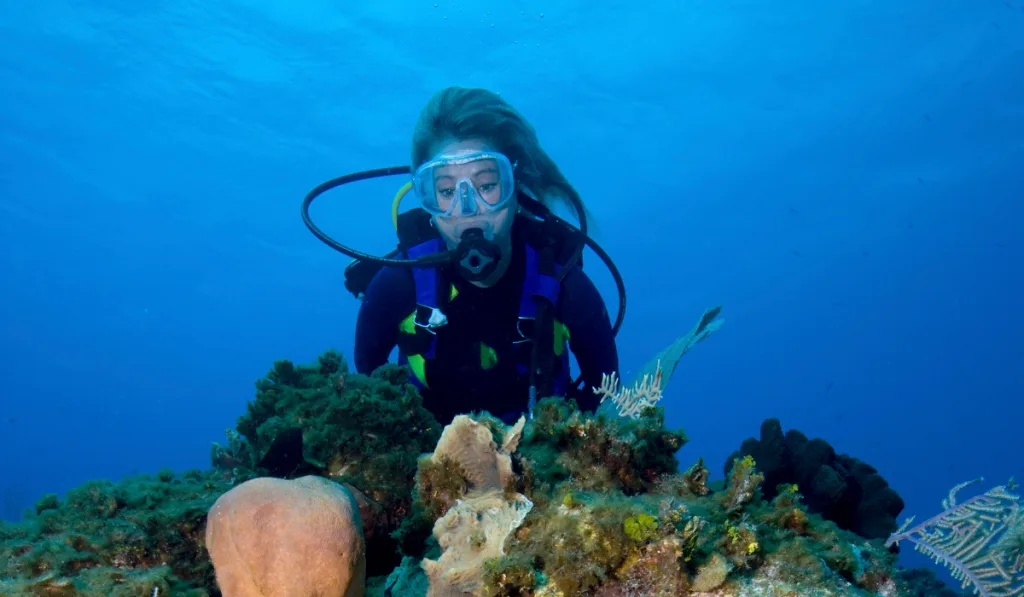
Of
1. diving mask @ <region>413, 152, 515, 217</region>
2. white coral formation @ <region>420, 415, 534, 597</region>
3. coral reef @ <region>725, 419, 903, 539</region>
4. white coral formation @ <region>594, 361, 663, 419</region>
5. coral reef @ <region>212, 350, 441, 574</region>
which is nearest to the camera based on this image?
white coral formation @ <region>420, 415, 534, 597</region>

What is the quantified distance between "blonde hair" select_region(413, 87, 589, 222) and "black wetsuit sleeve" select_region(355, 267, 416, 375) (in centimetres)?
127

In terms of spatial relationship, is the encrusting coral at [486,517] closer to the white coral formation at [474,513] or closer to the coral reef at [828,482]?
the white coral formation at [474,513]

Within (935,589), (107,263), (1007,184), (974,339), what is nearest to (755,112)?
(1007,184)

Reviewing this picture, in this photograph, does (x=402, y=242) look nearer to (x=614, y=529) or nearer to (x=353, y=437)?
(x=353, y=437)

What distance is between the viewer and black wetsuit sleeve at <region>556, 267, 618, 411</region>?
5309 millimetres

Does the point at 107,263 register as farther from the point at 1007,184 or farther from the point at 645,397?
the point at 1007,184

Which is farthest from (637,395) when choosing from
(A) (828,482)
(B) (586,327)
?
(B) (586,327)

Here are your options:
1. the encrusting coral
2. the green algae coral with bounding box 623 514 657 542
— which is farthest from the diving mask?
the green algae coral with bounding box 623 514 657 542

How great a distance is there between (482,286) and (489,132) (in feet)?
4.98

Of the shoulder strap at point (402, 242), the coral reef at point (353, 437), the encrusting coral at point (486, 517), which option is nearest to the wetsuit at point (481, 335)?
the shoulder strap at point (402, 242)

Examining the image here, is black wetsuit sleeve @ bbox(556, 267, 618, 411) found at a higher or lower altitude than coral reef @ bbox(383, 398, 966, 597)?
higher

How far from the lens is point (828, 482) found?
4.02m

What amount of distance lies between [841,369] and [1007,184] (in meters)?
62.7

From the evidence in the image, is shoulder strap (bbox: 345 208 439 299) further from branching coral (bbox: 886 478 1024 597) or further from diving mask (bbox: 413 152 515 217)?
branching coral (bbox: 886 478 1024 597)
